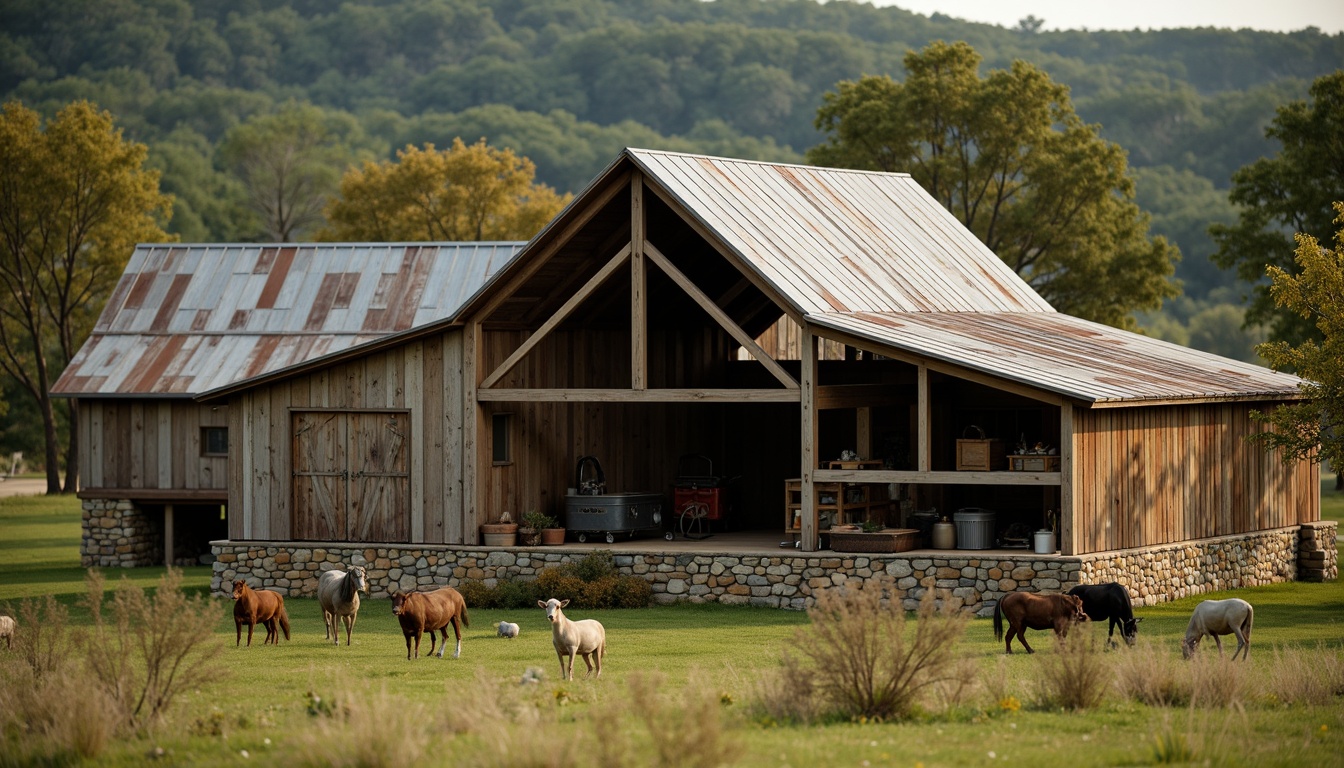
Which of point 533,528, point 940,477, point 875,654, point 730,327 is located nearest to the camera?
point 875,654

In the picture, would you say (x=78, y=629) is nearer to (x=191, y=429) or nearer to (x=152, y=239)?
(x=191, y=429)

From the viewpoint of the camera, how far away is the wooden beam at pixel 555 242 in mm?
Answer: 23891

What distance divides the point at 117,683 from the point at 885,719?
6.13 m

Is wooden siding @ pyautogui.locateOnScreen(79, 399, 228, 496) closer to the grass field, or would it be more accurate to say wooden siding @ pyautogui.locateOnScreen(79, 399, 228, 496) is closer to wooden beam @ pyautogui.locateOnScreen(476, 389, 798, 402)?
wooden beam @ pyautogui.locateOnScreen(476, 389, 798, 402)

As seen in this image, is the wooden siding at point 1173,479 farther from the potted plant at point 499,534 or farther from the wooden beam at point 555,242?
the potted plant at point 499,534

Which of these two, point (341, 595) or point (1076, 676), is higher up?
point (341, 595)

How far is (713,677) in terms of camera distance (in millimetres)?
16141

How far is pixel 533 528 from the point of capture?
24656 mm

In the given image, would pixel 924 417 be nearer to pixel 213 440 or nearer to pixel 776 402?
pixel 776 402

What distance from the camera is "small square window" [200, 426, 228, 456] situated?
105 ft

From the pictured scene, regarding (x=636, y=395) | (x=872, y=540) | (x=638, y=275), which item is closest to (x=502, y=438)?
(x=636, y=395)

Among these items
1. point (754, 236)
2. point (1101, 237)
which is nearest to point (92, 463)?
point (754, 236)

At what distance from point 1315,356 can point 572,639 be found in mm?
11636

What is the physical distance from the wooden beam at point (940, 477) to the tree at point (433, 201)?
3288 centimetres
